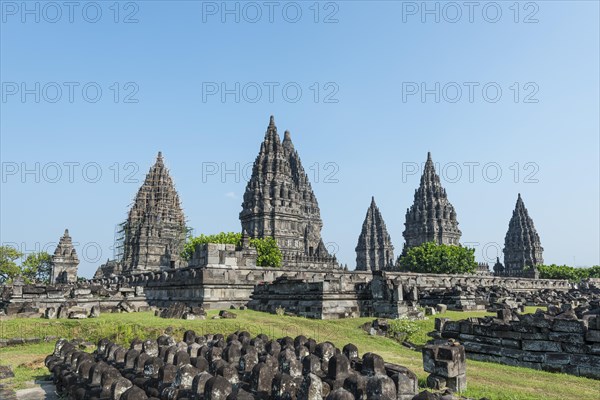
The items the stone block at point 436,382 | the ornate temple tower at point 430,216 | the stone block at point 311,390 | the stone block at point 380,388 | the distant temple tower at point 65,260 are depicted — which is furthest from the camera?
the ornate temple tower at point 430,216

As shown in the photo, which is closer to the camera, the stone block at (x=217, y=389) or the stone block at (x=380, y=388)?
the stone block at (x=380, y=388)

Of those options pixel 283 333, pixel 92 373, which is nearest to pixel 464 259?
pixel 283 333

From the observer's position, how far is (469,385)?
7.70 meters

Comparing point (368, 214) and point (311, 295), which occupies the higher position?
point (368, 214)

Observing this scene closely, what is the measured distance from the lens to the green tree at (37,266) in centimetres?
6938

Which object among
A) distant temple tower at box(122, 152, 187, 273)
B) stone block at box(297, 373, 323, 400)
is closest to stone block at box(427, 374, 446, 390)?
stone block at box(297, 373, 323, 400)

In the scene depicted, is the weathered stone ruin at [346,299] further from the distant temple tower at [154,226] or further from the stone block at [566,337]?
the distant temple tower at [154,226]

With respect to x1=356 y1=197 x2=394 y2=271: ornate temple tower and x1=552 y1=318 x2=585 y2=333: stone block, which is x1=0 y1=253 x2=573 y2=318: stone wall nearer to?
x1=552 y1=318 x2=585 y2=333: stone block

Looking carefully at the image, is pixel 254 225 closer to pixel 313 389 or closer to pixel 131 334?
pixel 131 334

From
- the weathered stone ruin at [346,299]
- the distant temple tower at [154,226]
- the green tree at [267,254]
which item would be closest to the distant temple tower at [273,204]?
the green tree at [267,254]

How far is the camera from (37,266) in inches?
2766

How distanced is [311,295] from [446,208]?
79672 mm

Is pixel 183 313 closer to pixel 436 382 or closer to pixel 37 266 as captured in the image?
pixel 436 382

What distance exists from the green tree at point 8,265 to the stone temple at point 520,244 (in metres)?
88.7
